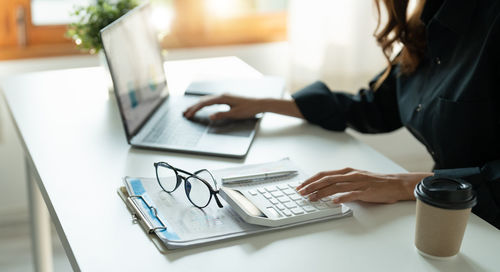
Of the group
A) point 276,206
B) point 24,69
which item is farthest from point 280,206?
point 24,69

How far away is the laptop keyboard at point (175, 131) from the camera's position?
1.33 metres

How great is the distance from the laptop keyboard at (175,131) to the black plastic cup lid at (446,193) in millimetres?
583

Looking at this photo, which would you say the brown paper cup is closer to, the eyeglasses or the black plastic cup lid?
the black plastic cup lid

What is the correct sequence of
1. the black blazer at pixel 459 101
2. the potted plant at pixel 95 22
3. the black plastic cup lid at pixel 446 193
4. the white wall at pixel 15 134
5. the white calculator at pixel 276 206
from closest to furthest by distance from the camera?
the black plastic cup lid at pixel 446 193 < the white calculator at pixel 276 206 < the black blazer at pixel 459 101 < the potted plant at pixel 95 22 < the white wall at pixel 15 134

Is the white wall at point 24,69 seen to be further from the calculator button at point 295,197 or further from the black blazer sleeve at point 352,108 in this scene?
the calculator button at point 295,197

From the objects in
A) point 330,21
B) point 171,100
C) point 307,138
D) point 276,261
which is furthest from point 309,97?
point 330,21

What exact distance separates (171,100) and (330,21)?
3.79ft

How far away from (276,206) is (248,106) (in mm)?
503

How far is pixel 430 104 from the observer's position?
4.37ft

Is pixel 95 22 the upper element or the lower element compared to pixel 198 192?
upper

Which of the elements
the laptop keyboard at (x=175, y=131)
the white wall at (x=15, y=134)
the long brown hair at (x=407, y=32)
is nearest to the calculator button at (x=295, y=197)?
the laptop keyboard at (x=175, y=131)

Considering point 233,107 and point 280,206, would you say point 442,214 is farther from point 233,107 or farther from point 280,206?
point 233,107

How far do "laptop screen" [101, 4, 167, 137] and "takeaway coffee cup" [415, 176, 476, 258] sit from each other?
2.17 feet

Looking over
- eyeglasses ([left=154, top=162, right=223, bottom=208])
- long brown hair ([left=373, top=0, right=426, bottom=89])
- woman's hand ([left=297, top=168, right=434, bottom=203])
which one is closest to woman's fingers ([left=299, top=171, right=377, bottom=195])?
woman's hand ([left=297, top=168, right=434, bottom=203])
